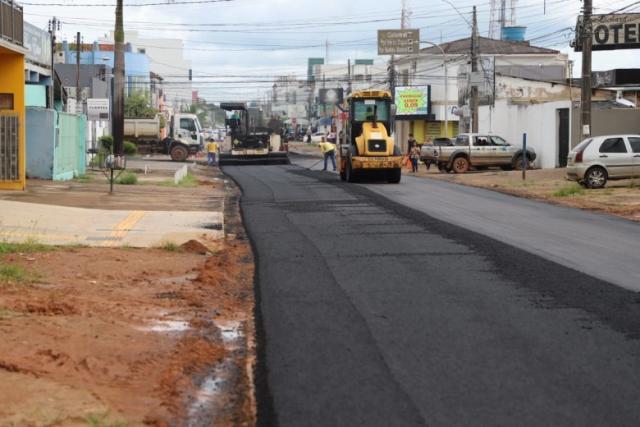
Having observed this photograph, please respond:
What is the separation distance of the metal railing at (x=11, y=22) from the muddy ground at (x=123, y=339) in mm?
10740

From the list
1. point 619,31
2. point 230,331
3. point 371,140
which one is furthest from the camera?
point 619,31

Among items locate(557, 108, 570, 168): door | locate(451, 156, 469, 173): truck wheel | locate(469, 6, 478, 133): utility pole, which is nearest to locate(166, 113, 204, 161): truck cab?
locate(469, 6, 478, 133): utility pole

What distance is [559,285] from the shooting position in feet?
38.9

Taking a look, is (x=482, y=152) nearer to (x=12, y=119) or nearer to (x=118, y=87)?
(x=118, y=87)

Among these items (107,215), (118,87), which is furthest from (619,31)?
(107,215)

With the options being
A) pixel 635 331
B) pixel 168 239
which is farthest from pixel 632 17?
pixel 635 331

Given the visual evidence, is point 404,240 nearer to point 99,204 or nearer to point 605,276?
point 605,276

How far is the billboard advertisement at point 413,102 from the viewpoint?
82500 millimetres

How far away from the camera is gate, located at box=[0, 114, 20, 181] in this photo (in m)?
26.0

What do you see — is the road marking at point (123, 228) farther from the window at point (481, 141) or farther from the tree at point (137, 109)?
the tree at point (137, 109)

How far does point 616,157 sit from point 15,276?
912 inches

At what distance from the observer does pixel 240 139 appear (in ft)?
195

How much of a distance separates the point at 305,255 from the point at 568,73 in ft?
252

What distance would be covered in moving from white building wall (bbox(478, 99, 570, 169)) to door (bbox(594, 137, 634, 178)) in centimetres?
1542
